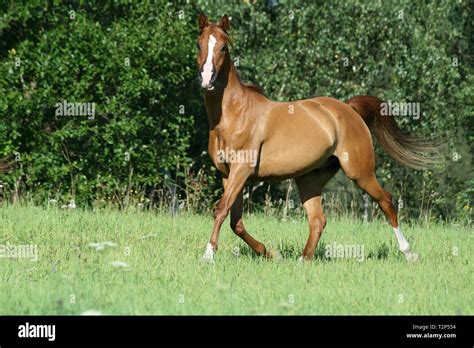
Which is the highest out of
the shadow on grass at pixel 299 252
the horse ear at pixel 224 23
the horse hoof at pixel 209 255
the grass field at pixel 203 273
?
the horse ear at pixel 224 23

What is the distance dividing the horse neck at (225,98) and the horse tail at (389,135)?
193 centimetres

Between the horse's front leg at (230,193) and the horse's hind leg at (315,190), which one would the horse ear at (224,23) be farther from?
the horse's hind leg at (315,190)

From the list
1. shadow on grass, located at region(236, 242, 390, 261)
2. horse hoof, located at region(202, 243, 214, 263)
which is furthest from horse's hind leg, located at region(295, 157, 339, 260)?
horse hoof, located at region(202, 243, 214, 263)

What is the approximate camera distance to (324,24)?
59.4 ft

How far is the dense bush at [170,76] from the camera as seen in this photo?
14.8 metres

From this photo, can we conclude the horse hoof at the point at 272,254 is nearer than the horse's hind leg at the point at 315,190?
Yes

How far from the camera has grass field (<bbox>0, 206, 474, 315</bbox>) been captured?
19.8ft

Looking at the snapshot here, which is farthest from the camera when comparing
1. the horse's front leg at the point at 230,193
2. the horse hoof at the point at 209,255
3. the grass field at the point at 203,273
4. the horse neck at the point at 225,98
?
the horse neck at the point at 225,98

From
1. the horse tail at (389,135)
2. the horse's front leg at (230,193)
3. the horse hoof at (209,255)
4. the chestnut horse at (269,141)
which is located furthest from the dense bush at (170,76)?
the horse hoof at (209,255)

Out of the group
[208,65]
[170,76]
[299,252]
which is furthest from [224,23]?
[170,76]

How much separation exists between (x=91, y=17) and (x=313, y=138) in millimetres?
9440

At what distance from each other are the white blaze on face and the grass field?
1.78 meters

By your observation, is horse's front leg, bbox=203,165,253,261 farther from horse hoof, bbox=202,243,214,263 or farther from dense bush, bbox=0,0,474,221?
dense bush, bbox=0,0,474,221

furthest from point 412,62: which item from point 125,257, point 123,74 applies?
point 125,257
